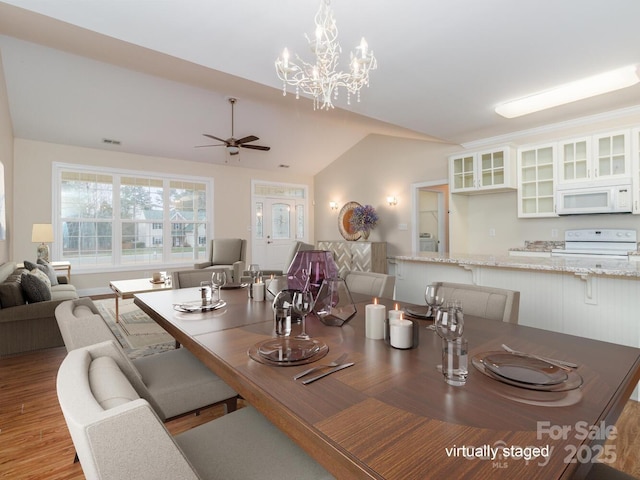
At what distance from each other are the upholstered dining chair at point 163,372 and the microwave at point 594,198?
4549 mm

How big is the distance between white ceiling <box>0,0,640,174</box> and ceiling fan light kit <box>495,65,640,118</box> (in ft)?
0.56

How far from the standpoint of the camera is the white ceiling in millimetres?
2424

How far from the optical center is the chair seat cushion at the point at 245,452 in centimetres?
93

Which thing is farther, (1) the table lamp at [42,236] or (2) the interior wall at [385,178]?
(2) the interior wall at [385,178]

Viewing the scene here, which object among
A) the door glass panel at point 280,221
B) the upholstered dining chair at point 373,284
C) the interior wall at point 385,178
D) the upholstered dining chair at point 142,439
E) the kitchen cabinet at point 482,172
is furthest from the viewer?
the door glass panel at point 280,221

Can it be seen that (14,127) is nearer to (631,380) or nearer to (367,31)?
(367,31)

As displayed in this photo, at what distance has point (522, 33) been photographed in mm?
2574

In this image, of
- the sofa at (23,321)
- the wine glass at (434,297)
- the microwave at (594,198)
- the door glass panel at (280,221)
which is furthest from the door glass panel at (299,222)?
the wine glass at (434,297)

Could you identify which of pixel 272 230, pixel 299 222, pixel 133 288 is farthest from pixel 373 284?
pixel 299 222

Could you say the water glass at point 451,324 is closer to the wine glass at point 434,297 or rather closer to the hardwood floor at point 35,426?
the wine glass at point 434,297

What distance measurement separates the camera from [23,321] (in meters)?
3.05

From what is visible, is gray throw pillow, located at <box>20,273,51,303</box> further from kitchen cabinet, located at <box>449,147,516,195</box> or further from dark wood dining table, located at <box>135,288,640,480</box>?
kitchen cabinet, located at <box>449,147,516,195</box>

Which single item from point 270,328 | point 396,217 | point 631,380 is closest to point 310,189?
point 396,217

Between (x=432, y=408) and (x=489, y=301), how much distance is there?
3.50 ft
